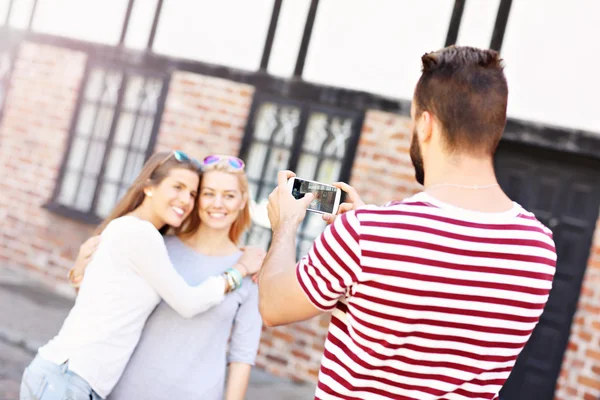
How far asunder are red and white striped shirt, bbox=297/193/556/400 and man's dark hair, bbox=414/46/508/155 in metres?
0.15

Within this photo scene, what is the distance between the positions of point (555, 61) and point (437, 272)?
505 centimetres

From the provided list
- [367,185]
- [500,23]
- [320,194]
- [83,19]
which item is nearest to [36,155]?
[83,19]

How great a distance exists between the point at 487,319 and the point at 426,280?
0.17 metres

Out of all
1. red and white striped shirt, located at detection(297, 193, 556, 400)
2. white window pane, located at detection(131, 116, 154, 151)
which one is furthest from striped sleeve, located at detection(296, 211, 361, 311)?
white window pane, located at detection(131, 116, 154, 151)

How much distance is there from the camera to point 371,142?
253 inches

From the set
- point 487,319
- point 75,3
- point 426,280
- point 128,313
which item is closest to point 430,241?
point 426,280

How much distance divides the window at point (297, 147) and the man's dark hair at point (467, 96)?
5069mm

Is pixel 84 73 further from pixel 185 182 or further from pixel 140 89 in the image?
pixel 185 182

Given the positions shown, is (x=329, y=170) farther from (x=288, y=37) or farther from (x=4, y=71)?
(x=4, y=71)

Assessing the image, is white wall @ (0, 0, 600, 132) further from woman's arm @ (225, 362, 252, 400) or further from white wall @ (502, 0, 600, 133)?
woman's arm @ (225, 362, 252, 400)

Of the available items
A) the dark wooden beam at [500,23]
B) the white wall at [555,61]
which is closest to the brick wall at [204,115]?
the dark wooden beam at [500,23]

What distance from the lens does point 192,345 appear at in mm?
2510

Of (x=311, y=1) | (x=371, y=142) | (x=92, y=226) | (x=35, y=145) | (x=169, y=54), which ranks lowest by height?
(x=92, y=226)

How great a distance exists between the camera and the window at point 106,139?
764 cm
